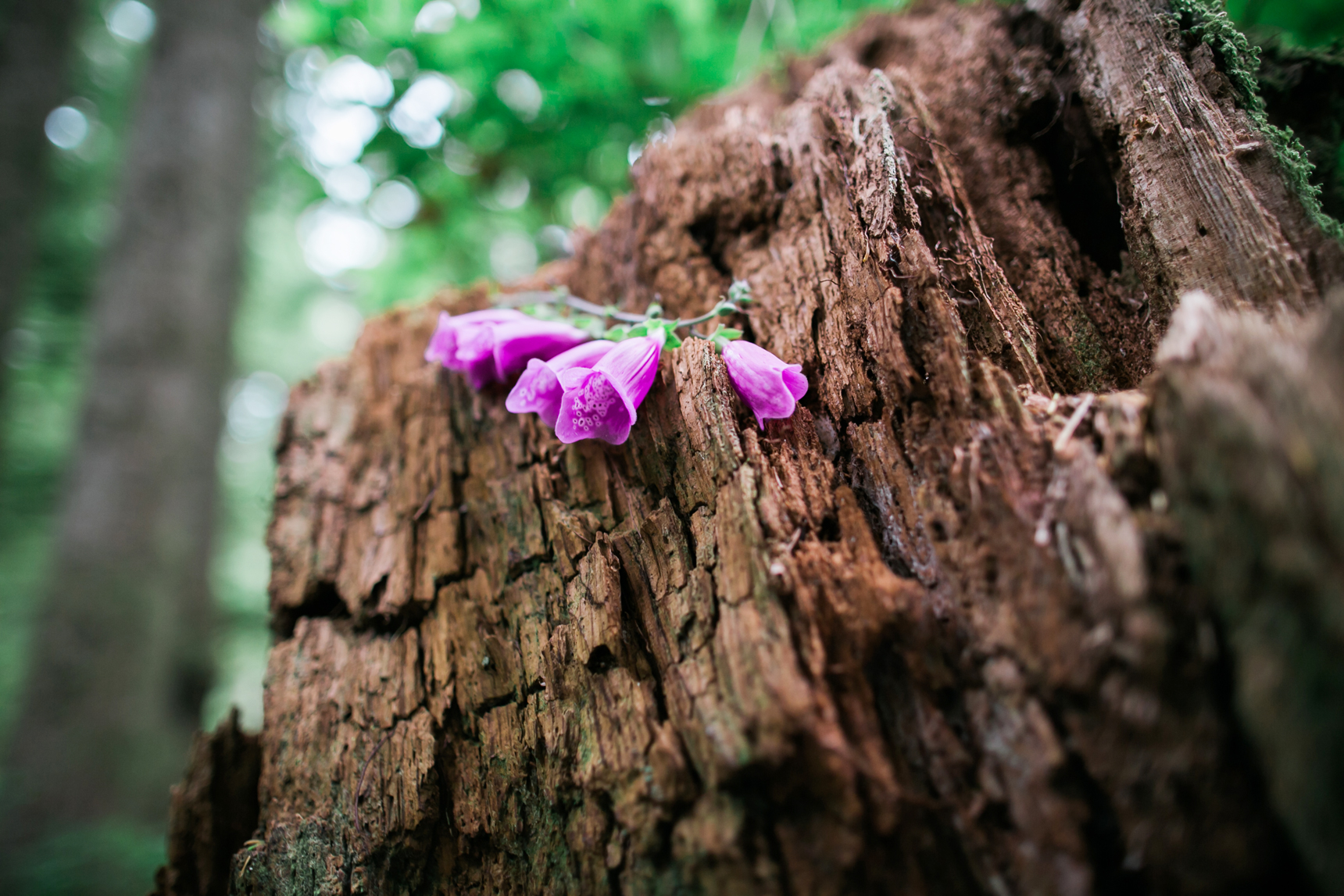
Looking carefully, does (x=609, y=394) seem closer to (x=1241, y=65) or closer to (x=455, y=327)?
(x=455, y=327)

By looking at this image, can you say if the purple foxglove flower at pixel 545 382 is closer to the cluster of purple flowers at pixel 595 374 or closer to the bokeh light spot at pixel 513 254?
the cluster of purple flowers at pixel 595 374

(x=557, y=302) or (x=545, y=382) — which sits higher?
(x=557, y=302)

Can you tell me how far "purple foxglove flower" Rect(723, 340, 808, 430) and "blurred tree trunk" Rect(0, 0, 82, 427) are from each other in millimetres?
7742

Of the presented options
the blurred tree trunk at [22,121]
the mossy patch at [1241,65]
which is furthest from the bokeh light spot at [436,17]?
the blurred tree trunk at [22,121]

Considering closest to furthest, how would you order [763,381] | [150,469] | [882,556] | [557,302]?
[882,556] → [763,381] → [557,302] → [150,469]

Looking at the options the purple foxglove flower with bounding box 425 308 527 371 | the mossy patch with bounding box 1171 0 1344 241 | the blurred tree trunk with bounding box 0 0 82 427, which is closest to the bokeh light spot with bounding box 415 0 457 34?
the purple foxglove flower with bounding box 425 308 527 371

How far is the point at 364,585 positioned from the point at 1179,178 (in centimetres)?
293

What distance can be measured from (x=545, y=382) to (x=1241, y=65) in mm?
2290

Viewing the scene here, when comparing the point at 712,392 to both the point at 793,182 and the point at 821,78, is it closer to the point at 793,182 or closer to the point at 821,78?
the point at 793,182

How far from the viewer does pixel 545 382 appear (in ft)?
6.42

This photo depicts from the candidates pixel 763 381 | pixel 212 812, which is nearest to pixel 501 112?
pixel 763 381

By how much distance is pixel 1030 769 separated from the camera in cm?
122

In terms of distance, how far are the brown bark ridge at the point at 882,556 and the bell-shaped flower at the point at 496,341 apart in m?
0.19

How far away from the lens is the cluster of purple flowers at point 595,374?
1.76m
